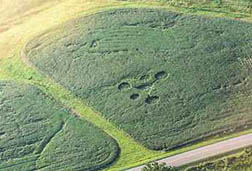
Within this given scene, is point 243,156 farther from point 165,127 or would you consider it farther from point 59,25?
point 59,25

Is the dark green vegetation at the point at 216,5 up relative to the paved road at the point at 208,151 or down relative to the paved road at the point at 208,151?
up

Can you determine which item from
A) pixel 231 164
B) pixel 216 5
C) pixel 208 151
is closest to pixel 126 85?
pixel 208 151

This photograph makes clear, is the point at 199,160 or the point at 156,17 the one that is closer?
the point at 199,160

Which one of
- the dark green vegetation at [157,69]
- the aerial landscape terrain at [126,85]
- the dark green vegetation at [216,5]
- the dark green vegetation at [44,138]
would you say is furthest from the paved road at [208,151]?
the dark green vegetation at [216,5]

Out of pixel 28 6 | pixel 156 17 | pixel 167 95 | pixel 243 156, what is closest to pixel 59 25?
pixel 28 6

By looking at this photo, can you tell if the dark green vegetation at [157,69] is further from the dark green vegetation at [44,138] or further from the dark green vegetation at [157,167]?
the dark green vegetation at [157,167]

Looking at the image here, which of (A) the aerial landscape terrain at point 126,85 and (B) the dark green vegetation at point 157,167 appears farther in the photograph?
(A) the aerial landscape terrain at point 126,85
